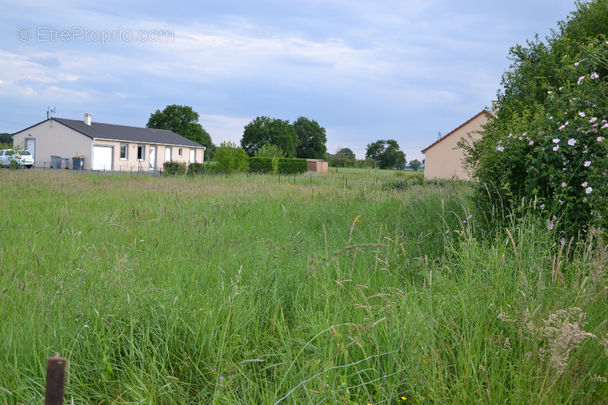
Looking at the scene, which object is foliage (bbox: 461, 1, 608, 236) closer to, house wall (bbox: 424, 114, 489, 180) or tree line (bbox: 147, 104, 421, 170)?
house wall (bbox: 424, 114, 489, 180)

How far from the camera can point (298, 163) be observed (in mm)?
41938

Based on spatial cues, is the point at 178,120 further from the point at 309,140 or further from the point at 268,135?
the point at 309,140

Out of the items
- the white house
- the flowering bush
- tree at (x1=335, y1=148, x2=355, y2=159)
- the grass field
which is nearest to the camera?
the grass field

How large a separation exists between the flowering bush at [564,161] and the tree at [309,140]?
83598mm

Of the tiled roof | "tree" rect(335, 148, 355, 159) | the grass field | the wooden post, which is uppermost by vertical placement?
"tree" rect(335, 148, 355, 159)

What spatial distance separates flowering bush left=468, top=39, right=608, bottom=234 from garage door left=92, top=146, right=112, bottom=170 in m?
36.9

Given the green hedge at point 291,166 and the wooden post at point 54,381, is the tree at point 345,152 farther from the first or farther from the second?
the wooden post at point 54,381

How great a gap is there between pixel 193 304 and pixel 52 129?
1675 inches

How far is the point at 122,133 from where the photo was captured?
41.3 metres

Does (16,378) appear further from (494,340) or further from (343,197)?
(343,197)

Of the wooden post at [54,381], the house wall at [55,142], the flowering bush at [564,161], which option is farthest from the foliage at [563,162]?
the house wall at [55,142]

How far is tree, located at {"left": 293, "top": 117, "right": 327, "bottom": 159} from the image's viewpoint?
90.1 meters

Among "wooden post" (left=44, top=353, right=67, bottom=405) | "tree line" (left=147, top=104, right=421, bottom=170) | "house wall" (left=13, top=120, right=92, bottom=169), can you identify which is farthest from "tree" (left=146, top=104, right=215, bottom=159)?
"wooden post" (left=44, top=353, right=67, bottom=405)

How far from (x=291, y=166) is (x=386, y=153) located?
5887cm
